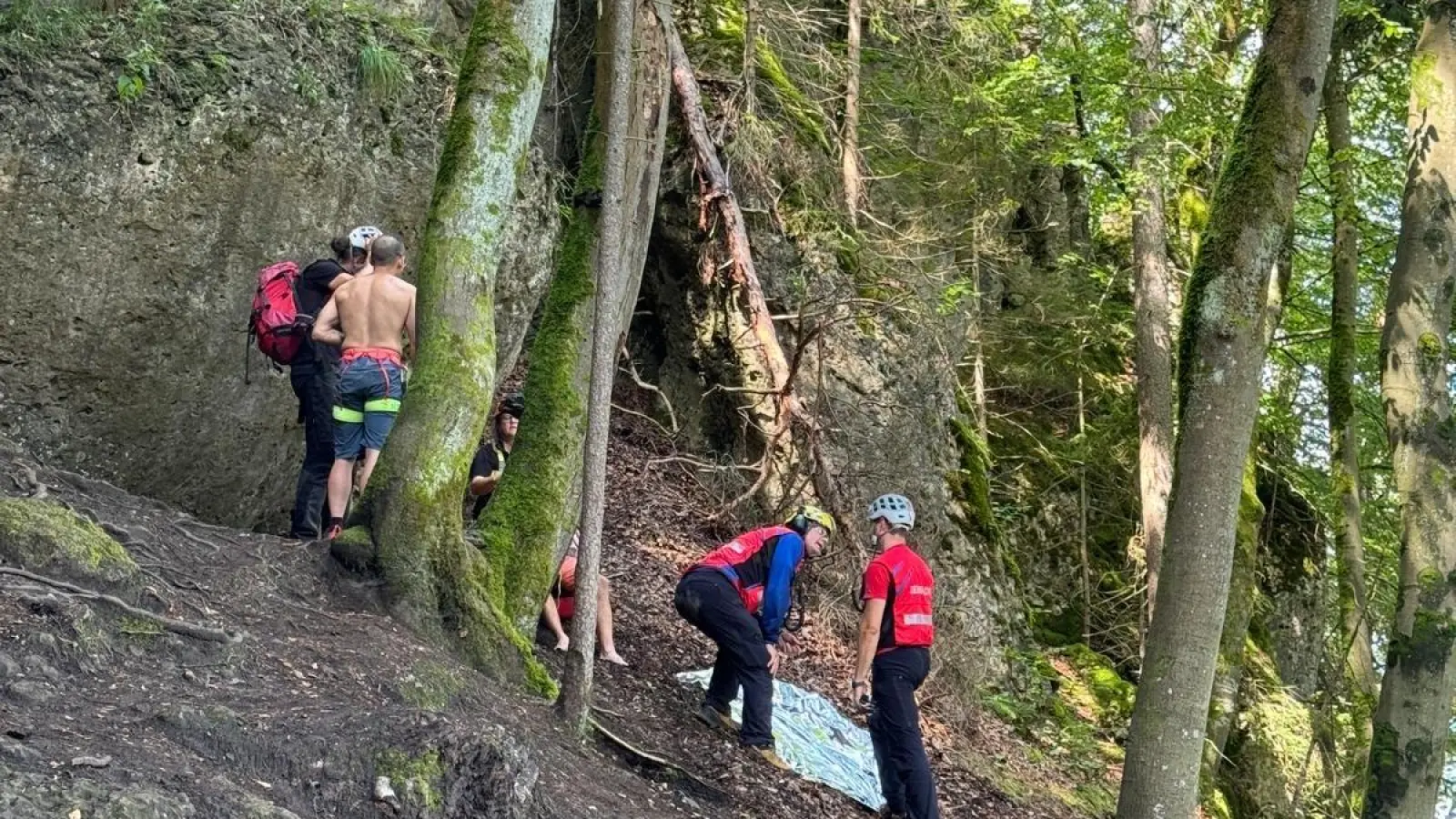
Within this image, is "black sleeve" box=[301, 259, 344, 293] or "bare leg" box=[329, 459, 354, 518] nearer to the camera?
"bare leg" box=[329, 459, 354, 518]

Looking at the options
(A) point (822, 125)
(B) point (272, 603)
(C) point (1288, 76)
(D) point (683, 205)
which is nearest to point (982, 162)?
(A) point (822, 125)

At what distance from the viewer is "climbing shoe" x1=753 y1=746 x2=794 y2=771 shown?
8250 mm

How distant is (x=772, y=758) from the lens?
27.2 ft

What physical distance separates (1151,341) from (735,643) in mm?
7255

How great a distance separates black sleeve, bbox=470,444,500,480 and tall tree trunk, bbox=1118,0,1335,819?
15.4 feet

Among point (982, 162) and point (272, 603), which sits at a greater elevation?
point (982, 162)

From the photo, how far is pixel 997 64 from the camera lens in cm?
1602

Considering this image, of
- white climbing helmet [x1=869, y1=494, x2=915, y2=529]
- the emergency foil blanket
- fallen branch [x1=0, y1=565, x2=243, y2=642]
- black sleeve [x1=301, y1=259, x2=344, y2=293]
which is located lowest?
the emergency foil blanket

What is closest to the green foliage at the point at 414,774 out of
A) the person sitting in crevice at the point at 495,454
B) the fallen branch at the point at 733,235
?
the person sitting in crevice at the point at 495,454

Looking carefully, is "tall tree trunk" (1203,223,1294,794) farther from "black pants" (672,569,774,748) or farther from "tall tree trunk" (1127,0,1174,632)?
"black pants" (672,569,774,748)

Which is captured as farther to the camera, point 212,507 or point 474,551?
point 212,507

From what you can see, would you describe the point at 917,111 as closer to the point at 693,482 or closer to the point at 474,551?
the point at 693,482

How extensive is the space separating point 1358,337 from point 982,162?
5.10m

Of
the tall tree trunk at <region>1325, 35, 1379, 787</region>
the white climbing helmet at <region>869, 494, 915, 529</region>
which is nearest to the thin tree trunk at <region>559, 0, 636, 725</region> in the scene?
the white climbing helmet at <region>869, 494, 915, 529</region>
